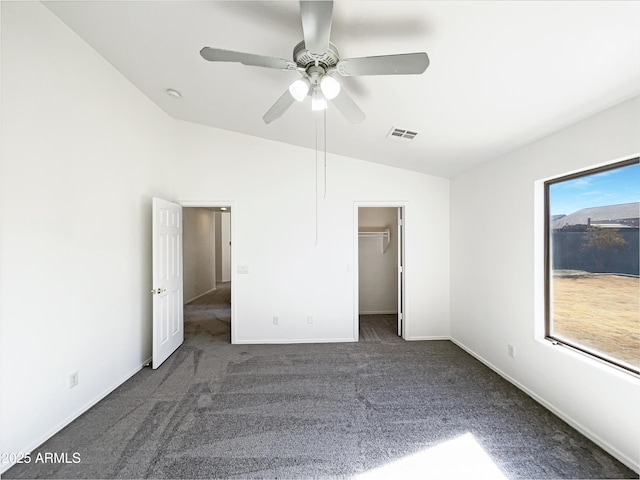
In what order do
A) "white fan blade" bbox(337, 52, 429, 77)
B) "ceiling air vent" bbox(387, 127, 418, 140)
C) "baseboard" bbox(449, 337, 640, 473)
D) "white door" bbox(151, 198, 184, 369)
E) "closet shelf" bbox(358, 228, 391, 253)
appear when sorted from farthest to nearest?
"closet shelf" bbox(358, 228, 391, 253) < "white door" bbox(151, 198, 184, 369) < "ceiling air vent" bbox(387, 127, 418, 140) < "baseboard" bbox(449, 337, 640, 473) < "white fan blade" bbox(337, 52, 429, 77)

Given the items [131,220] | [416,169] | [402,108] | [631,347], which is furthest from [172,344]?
[631,347]

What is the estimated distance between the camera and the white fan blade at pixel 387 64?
54.8 inches

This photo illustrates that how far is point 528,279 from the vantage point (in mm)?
2562

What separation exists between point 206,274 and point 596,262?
781cm

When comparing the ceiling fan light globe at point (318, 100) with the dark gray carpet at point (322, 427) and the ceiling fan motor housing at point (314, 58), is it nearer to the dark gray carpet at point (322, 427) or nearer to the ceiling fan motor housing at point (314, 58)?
the ceiling fan motor housing at point (314, 58)

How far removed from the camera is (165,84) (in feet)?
9.07

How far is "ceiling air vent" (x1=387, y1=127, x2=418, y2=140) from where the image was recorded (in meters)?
2.77

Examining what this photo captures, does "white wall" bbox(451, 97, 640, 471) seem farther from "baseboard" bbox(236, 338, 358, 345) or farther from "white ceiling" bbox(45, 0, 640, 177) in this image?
"baseboard" bbox(236, 338, 358, 345)

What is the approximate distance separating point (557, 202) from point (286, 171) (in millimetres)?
3055

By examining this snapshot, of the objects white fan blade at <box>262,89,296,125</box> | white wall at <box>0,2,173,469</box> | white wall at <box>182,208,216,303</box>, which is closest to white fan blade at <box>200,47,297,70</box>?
white fan blade at <box>262,89,296,125</box>

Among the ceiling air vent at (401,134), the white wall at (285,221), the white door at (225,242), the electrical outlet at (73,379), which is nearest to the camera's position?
A: the electrical outlet at (73,379)

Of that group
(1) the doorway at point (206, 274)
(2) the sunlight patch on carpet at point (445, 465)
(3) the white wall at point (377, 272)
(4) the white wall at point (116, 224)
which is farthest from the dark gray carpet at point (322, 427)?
(3) the white wall at point (377, 272)

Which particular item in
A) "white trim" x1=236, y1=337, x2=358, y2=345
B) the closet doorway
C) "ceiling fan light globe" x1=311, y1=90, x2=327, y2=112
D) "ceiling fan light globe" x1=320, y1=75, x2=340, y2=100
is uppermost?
"ceiling fan light globe" x1=311, y1=90, x2=327, y2=112

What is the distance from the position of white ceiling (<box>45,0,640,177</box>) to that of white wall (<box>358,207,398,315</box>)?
2.45m
